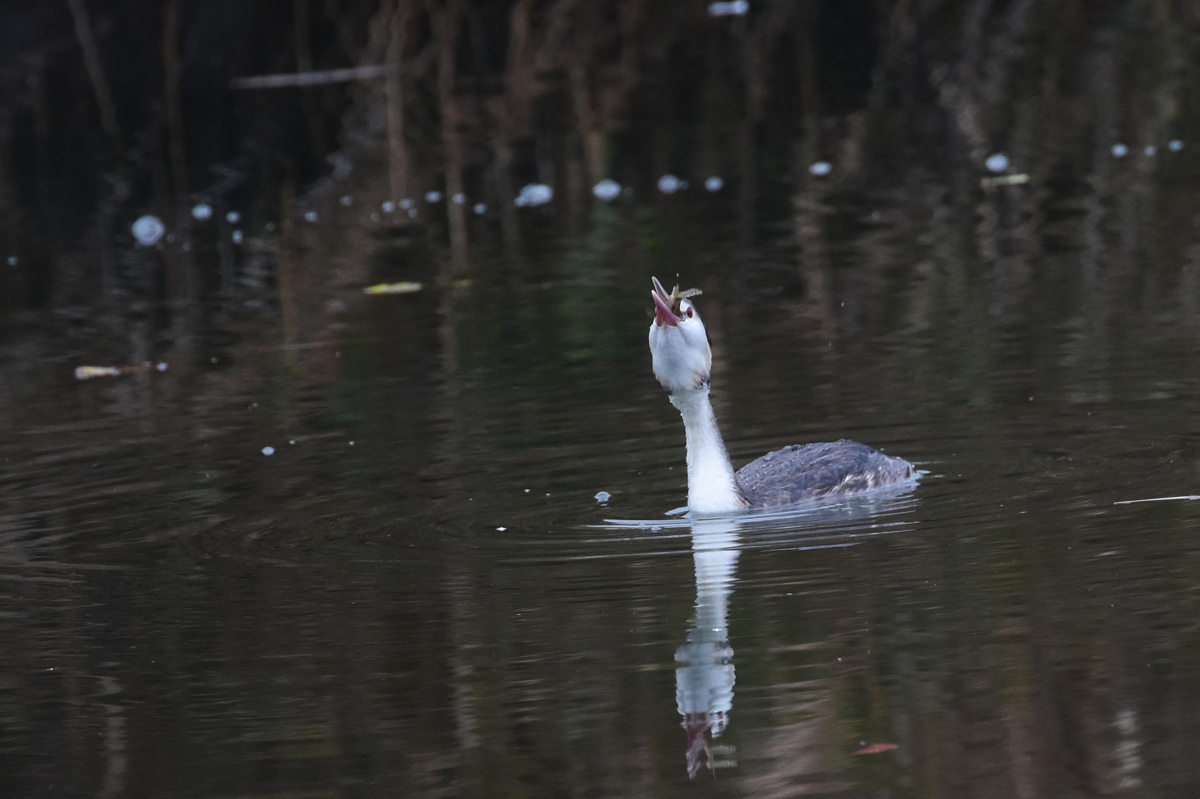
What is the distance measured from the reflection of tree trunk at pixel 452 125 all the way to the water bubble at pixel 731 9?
12.2 ft

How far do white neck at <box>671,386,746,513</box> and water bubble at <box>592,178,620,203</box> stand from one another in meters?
9.30

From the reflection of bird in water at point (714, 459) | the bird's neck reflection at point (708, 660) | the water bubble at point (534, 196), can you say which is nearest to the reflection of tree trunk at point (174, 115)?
the water bubble at point (534, 196)

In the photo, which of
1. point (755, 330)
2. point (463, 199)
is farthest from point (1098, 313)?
point (463, 199)

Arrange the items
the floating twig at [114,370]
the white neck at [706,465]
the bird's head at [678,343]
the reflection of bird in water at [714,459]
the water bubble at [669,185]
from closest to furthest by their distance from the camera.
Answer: the bird's head at [678,343] → the reflection of bird in water at [714,459] → the white neck at [706,465] → the floating twig at [114,370] → the water bubble at [669,185]

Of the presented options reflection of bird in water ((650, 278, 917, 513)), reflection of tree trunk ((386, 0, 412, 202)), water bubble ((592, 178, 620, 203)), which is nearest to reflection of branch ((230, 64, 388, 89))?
reflection of tree trunk ((386, 0, 412, 202))

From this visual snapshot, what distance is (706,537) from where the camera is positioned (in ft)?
26.6

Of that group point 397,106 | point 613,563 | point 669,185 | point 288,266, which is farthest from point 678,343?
point 397,106

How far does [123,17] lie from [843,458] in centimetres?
2556

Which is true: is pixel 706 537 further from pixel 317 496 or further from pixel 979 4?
pixel 979 4

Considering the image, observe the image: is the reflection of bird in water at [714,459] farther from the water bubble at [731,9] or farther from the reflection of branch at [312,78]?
the water bubble at [731,9]

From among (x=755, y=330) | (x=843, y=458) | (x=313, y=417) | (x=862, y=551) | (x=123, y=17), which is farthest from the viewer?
(x=123, y=17)

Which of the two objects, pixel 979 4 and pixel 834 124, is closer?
pixel 834 124

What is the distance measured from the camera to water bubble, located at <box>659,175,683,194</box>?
58.7ft

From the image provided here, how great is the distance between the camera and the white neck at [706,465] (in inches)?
334
